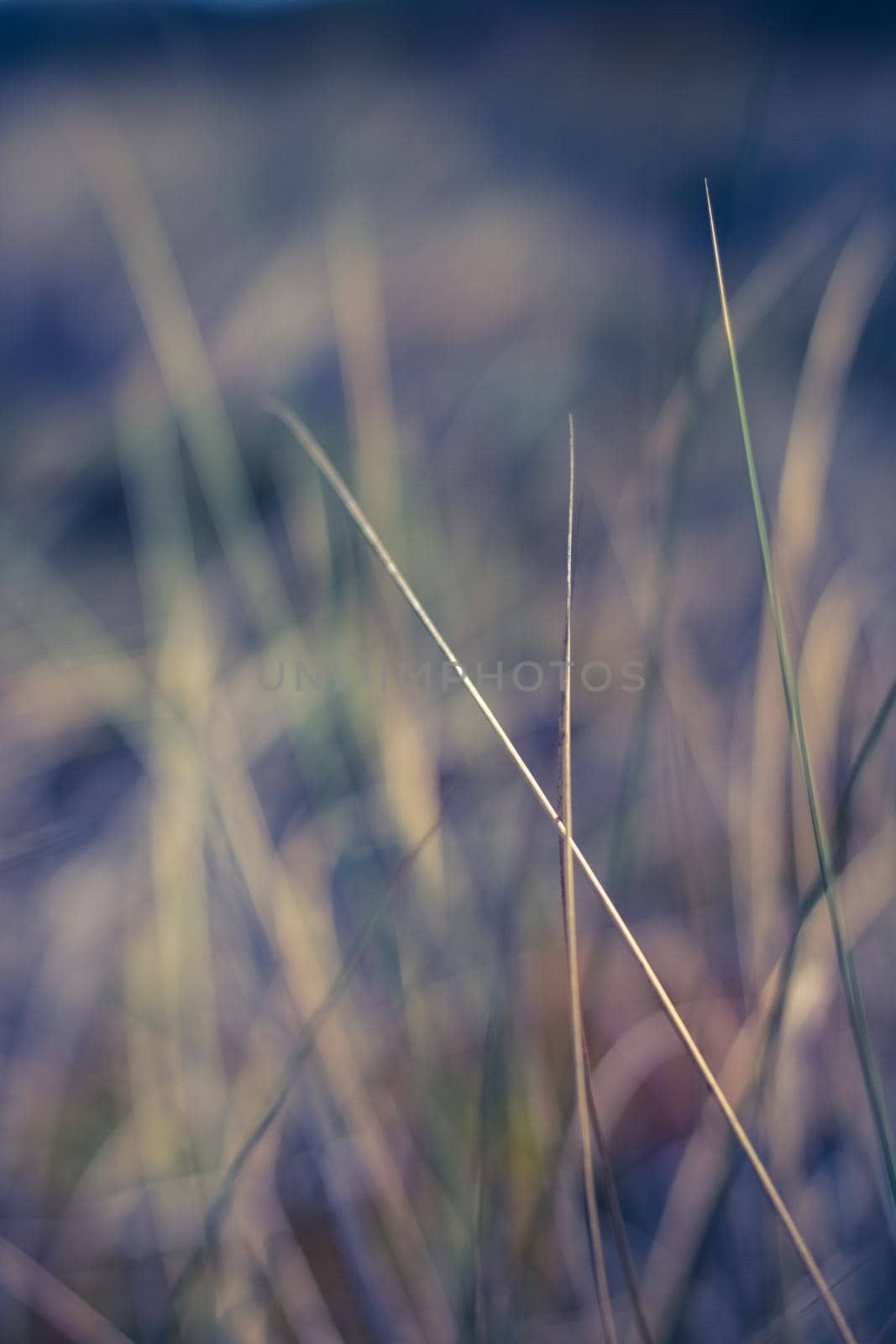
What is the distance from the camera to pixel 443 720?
0.39 m

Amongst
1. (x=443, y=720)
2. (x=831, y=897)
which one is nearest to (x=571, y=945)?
(x=831, y=897)

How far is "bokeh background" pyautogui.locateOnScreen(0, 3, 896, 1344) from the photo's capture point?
0.22 metres

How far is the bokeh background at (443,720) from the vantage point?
0.73 ft

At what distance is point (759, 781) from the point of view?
267 mm
